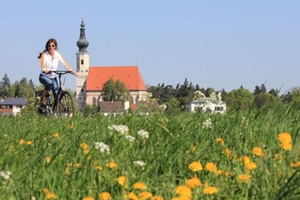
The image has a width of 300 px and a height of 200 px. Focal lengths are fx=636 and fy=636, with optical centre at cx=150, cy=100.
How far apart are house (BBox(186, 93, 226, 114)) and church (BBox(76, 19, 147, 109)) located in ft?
386

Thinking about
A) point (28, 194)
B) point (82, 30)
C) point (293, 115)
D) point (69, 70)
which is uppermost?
point (82, 30)

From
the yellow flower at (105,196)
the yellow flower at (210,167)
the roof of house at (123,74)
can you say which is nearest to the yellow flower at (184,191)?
the yellow flower at (105,196)

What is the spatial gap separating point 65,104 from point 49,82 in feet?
1.57

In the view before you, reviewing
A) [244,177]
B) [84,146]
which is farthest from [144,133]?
[244,177]

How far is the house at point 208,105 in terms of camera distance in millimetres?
6885

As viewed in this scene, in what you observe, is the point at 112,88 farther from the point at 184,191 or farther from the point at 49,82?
the point at 184,191

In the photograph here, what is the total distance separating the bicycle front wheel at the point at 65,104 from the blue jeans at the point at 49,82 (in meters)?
0.19

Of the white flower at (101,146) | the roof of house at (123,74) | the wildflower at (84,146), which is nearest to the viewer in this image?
the white flower at (101,146)

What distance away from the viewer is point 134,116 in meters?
5.73

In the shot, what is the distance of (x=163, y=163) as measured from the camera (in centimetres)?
370

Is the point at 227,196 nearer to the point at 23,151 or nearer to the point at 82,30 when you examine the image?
the point at 23,151

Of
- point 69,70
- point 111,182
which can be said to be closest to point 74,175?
point 111,182

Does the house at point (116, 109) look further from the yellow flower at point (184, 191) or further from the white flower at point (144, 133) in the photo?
the yellow flower at point (184, 191)

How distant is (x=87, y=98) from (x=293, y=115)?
148 metres
